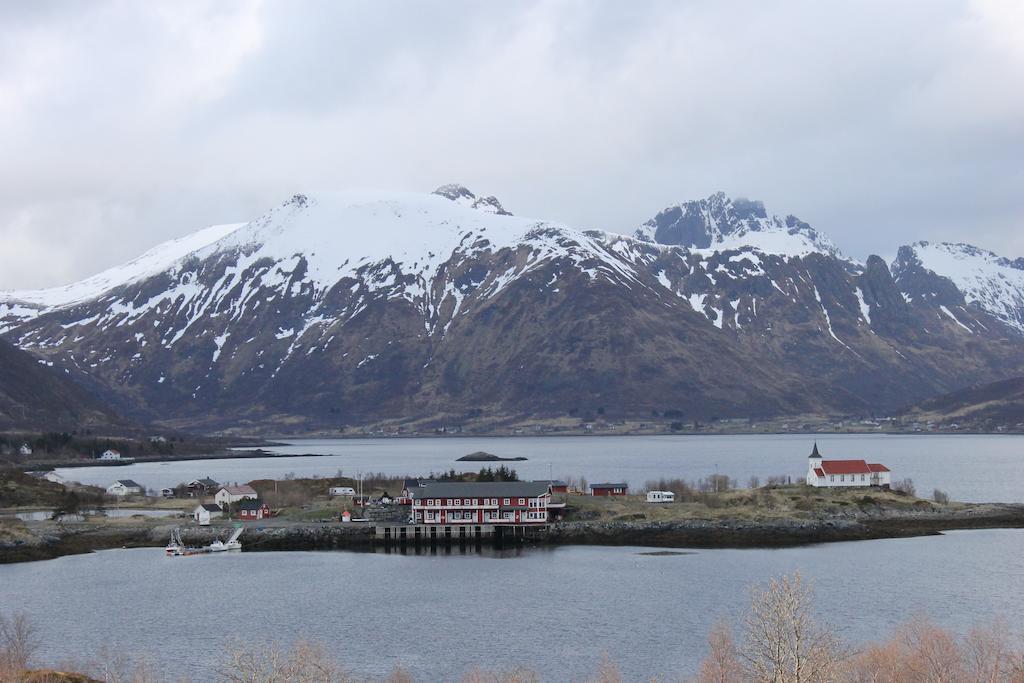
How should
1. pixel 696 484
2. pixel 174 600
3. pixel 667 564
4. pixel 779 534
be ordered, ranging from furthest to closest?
pixel 696 484, pixel 779 534, pixel 667 564, pixel 174 600

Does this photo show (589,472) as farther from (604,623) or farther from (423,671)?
(423,671)

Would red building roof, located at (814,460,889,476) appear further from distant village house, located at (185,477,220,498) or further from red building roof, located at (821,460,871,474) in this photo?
distant village house, located at (185,477,220,498)

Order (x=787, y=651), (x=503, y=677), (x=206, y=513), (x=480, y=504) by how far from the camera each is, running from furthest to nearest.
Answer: (x=206, y=513)
(x=480, y=504)
(x=503, y=677)
(x=787, y=651)

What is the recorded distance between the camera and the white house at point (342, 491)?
4862 inches

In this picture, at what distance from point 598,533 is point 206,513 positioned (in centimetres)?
3498

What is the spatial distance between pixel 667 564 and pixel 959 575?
61.7 ft

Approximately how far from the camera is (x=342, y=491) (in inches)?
4911

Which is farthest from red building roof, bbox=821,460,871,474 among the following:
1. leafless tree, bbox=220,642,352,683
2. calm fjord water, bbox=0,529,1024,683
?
leafless tree, bbox=220,642,352,683

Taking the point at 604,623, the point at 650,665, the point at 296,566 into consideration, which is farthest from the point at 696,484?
the point at 650,665

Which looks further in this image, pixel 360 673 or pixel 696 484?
pixel 696 484

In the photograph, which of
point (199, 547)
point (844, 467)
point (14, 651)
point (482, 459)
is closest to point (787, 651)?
point (14, 651)

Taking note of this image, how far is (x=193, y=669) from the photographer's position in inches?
2077

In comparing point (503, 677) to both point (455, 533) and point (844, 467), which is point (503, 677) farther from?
point (844, 467)

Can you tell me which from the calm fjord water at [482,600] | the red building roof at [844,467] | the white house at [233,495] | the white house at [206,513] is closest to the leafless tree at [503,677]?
the calm fjord water at [482,600]
